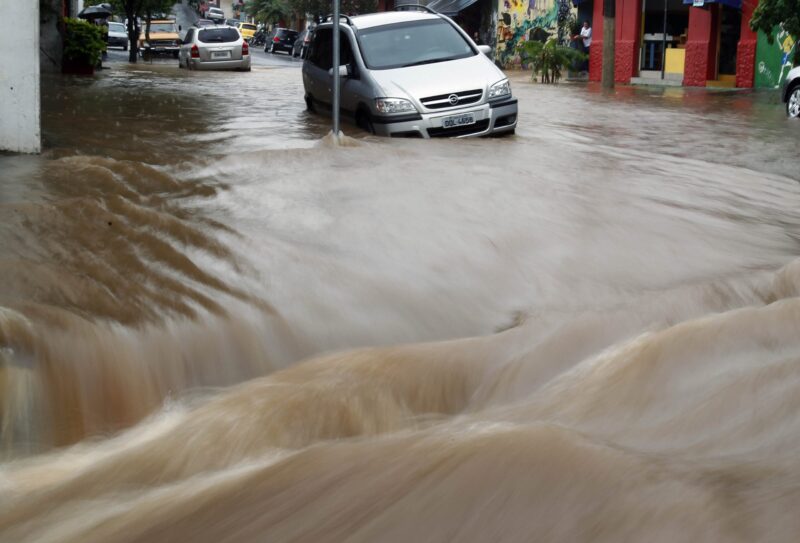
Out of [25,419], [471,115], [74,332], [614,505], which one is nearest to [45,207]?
[74,332]

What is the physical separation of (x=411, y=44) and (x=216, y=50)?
807 inches

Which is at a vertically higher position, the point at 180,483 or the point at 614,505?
the point at 614,505

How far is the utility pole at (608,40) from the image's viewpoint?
25.5m

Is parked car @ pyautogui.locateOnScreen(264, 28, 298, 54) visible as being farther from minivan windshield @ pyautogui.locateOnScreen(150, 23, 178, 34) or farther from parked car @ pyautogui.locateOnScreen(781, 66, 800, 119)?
parked car @ pyautogui.locateOnScreen(781, 66, 800, 119)

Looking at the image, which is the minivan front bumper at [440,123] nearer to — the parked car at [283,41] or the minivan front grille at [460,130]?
the minivan front grille at [460,130]

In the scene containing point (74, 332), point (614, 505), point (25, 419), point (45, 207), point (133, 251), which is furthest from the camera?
point (45, 207)

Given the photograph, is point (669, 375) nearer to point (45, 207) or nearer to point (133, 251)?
point (133, 251)

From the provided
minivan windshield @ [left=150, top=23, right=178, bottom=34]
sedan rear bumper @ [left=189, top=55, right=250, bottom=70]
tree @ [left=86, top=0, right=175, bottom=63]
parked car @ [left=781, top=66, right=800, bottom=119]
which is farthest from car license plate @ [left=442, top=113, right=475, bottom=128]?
minivan windshield @ [left=150, top=23, right=178, bottom=34]

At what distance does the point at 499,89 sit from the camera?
13438 mm

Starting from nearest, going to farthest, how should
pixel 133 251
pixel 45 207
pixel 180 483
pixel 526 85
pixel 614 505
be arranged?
pixel 614 505 < pixel 180 483 < pixel 133 251 < pixel 45 207 < pixel 526 85

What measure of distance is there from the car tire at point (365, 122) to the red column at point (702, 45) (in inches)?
688

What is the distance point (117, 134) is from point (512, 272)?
303 inches

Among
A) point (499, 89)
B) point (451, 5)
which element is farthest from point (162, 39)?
point (499, 89)

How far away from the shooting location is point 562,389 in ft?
15.5
